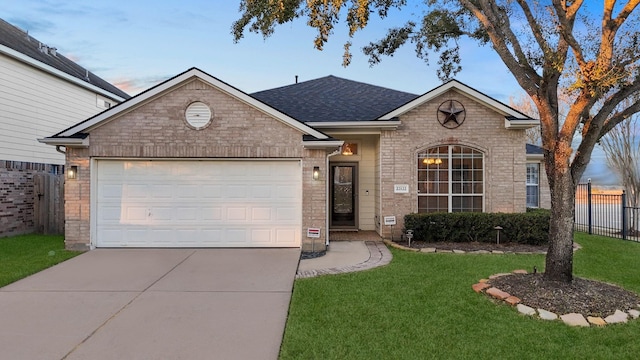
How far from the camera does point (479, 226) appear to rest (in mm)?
9938

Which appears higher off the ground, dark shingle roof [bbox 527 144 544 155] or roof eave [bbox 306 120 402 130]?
roof eave [bbox 306 120 402 130]

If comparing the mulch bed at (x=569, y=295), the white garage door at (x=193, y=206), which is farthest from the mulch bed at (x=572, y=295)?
the white garage door at (x=193, y=206)

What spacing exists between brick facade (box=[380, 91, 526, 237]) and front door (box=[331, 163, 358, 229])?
188 cm

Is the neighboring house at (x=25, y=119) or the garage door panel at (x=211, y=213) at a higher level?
the neighboring house at (x=25, y=119)

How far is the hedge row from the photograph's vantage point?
9.85 meters

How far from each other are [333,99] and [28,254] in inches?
384

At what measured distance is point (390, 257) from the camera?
8469 mm

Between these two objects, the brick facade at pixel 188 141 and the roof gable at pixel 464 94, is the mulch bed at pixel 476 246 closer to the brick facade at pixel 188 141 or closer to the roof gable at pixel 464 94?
the brick facade at pixel 188 141

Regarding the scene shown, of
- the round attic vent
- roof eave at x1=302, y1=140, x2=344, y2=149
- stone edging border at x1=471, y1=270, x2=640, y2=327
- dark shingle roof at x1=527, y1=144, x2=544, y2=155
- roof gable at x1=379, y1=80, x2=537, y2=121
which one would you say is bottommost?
stone edging border at x1=471, y1=270, x2=640, y2=327

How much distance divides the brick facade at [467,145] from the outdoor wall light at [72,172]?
26.2 ft

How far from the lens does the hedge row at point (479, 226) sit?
985 centimetres

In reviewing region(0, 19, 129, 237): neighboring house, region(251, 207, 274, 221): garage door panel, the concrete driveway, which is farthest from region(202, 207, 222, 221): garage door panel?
region(0, 19, 129, 237): neighboring house

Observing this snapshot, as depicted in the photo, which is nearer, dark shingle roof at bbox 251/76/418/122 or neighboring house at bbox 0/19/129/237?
neighboring house at bbox 0/19/129/237

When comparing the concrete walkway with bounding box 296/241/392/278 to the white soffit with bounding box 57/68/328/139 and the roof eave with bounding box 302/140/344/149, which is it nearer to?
the roof eave with bounding box 302/140/344/149
